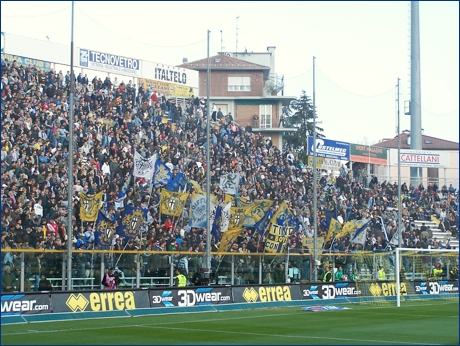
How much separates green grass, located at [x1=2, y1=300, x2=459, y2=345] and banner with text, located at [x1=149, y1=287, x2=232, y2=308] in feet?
3.49

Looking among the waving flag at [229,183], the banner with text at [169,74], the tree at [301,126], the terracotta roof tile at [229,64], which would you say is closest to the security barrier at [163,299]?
the waving flag at [229,183]

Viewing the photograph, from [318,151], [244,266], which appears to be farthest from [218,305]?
[318,151]

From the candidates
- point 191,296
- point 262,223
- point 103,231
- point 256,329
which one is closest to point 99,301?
point 191,296

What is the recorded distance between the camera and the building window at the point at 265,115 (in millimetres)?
74900

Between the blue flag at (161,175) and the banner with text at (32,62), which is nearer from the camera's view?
the blue flag at (161,175)

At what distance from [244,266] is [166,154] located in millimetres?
6967

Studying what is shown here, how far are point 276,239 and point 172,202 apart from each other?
5778mm

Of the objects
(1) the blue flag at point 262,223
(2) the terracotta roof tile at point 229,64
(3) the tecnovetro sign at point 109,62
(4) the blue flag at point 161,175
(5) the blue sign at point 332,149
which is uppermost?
(2) the terracotta roof tile at point 229,64

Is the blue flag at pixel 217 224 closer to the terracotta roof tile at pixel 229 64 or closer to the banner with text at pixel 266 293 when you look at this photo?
the banner with text at pixel 266 293

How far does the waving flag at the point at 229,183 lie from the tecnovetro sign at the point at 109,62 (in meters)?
13.6

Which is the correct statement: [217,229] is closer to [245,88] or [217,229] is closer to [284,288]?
[284,288]

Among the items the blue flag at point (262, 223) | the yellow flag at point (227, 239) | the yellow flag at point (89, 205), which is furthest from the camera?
the blue flag at point (262, 223)

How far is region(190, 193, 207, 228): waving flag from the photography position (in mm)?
35094

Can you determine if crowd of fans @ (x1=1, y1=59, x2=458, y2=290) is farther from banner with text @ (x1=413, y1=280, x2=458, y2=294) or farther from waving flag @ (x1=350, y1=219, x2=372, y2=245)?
banner with text @ (x1=413, y1=280, x2=458, y2=294)
